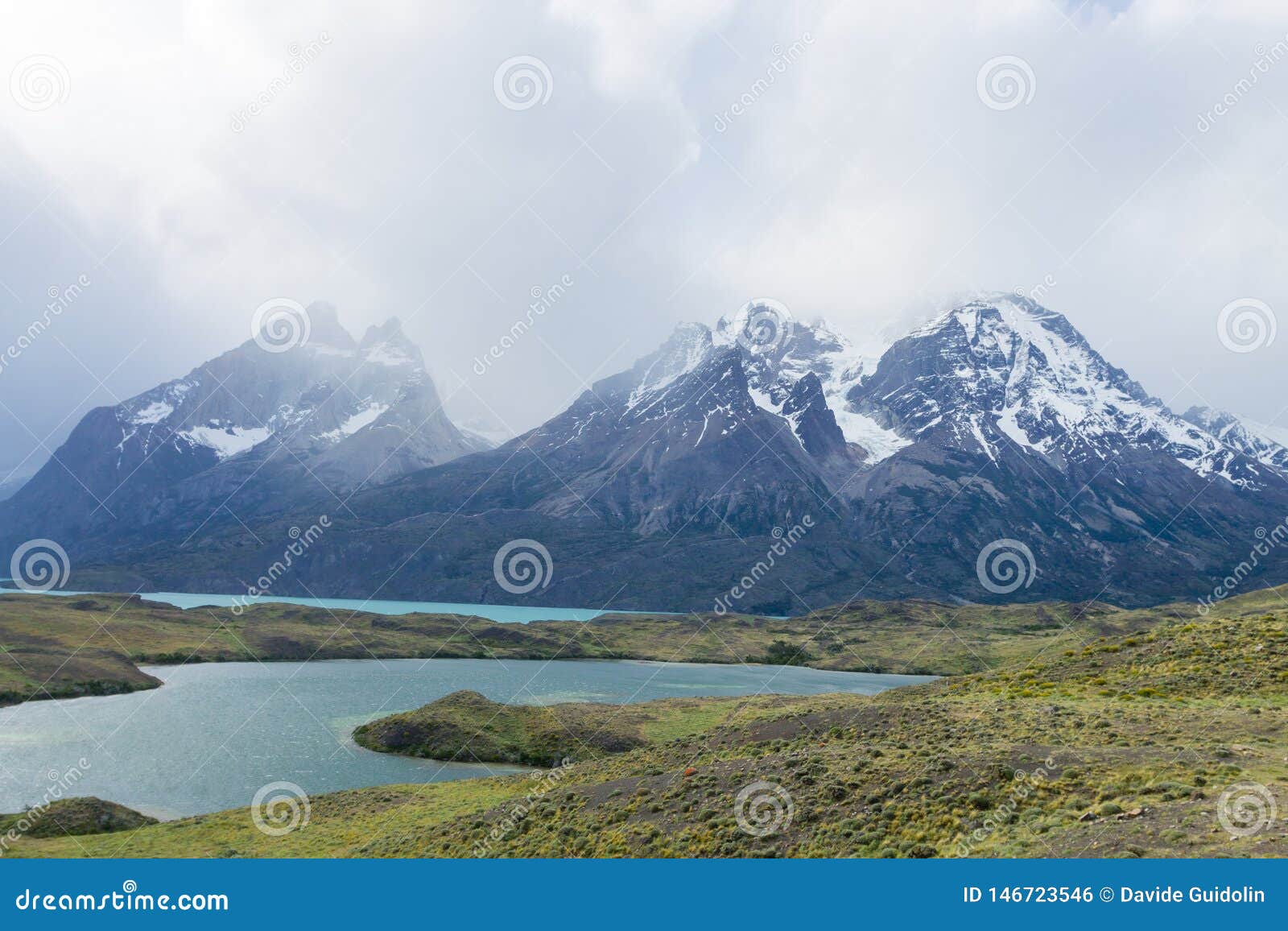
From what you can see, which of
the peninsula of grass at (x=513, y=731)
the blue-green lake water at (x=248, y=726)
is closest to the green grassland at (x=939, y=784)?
the blue-green lake water at (x=248, y=726)

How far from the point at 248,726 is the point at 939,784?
9127 cm

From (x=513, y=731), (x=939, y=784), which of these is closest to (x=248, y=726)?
(x=513, y=731)

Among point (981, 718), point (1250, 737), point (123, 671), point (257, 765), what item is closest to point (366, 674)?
point (123, 671)

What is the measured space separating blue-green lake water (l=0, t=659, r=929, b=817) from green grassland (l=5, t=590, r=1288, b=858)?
44.9 ft

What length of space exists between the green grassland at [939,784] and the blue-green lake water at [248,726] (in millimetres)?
13672

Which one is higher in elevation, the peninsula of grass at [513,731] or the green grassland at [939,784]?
the green grassland at [939,784]

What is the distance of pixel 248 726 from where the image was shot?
98.1 m

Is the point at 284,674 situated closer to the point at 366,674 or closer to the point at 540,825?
the point at 366,674

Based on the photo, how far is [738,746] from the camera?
5241cm

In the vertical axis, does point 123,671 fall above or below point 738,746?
below

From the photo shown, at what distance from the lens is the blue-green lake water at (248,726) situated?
2781 inches

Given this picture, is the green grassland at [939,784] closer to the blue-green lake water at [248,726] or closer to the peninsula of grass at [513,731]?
the blue-green lake water at [248,726]

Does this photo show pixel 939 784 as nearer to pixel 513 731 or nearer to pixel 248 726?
pixel 513 731

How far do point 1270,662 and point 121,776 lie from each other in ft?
297
